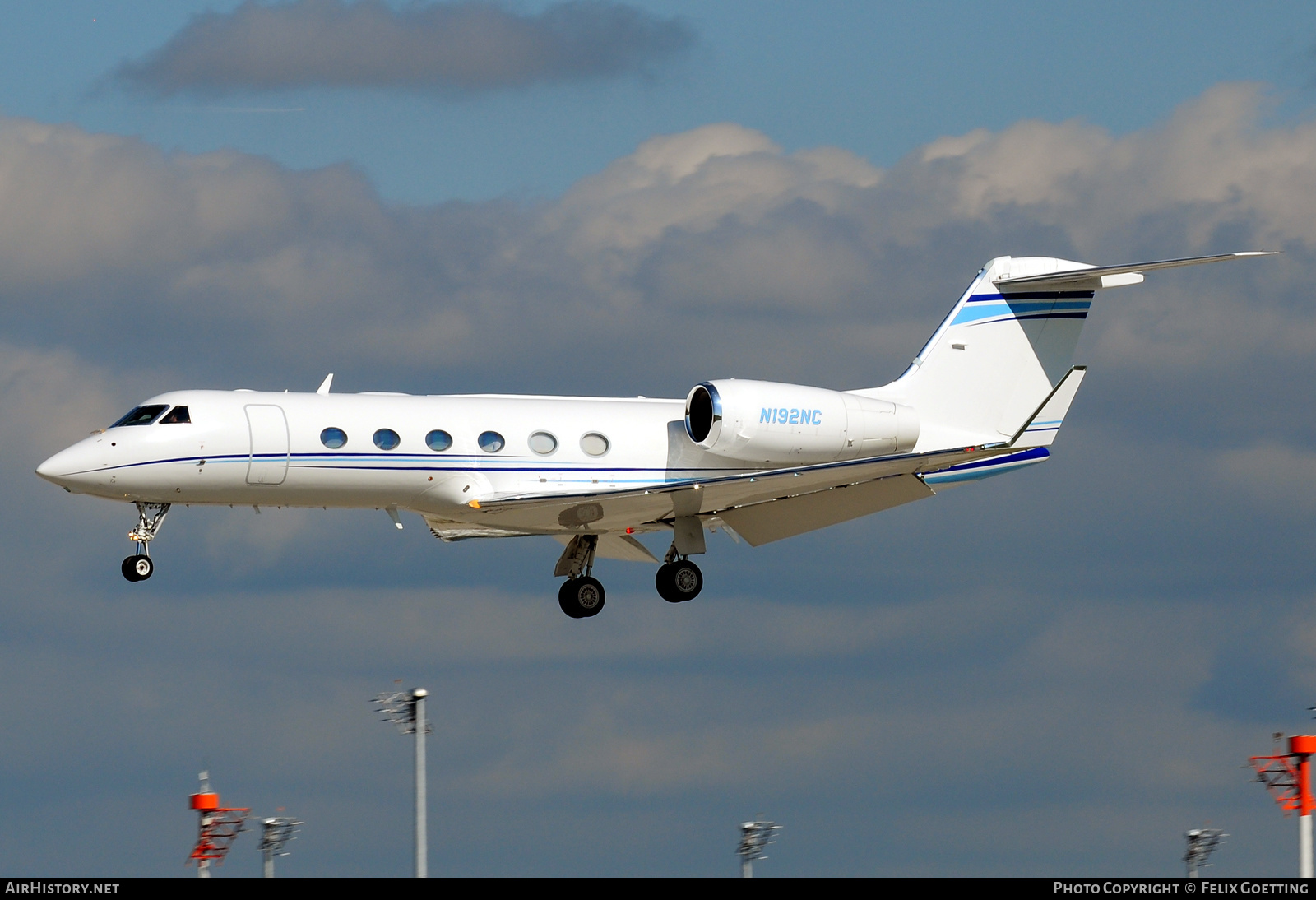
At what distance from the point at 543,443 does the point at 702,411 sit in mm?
2702

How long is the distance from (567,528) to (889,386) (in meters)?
Result: 6.57

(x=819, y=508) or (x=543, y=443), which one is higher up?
(x=543, y=443)

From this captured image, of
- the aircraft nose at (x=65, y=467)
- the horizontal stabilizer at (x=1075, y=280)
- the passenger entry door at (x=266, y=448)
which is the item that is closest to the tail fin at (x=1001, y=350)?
the horizontal stabilizer at (x=1075, y=280)

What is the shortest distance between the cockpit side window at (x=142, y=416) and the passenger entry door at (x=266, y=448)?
1367mm

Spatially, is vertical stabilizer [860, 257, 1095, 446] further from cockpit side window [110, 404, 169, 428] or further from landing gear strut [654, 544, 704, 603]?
cockpit side window [110, 404, 169, 428]

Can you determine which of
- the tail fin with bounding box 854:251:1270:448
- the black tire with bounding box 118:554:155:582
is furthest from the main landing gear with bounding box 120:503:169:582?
the tail fin with bounding box 854:251:1270:448

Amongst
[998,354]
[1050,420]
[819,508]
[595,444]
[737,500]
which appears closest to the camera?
[595,444]

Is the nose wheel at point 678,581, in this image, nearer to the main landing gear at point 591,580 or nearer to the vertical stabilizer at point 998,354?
the main landing gear at point 591,580

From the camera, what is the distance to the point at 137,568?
3177 centimetres

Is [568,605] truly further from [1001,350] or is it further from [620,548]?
[1001,350]

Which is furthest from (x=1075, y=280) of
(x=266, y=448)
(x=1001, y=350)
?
(x=266, y=448)

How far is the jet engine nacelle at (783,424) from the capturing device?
3353 cm

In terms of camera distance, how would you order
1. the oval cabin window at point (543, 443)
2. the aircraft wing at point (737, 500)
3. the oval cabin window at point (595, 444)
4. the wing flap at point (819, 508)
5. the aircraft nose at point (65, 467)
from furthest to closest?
the wing flap at point (819, 508)
the oval cabin window at point (595, 444)
the oval cabin window at point (543, 443)
the aircraft wing at point (737, 500)
the aircraft nose at point (65, 467)
